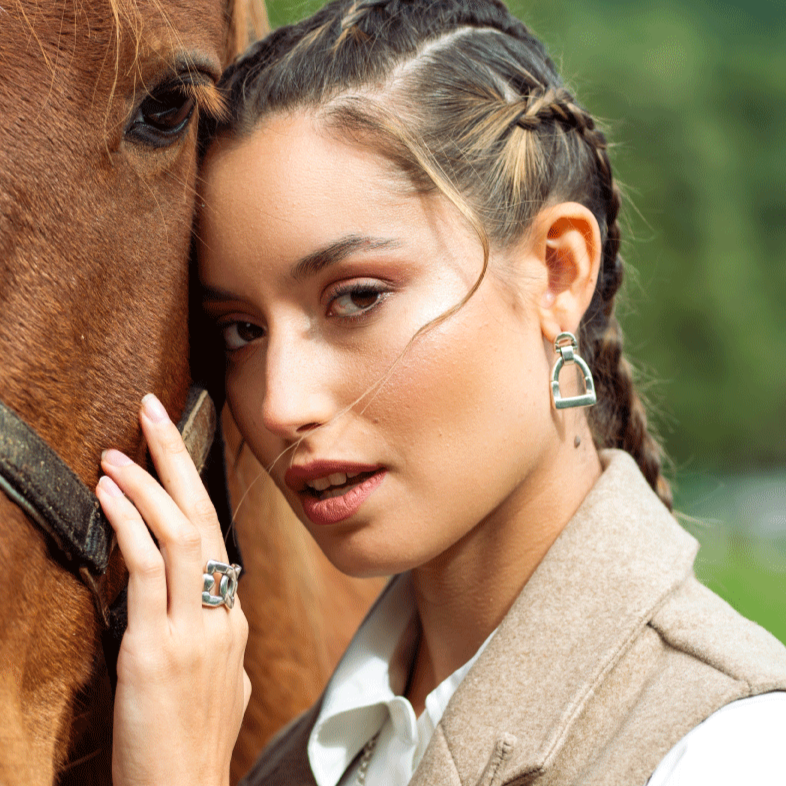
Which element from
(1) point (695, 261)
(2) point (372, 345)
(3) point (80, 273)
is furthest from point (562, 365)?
(1) point (695, 261)

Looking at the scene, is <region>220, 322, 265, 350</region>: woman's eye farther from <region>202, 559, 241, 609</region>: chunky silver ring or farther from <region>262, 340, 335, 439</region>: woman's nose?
<region>202, 559, 241, 609</region>: chunky silver ring

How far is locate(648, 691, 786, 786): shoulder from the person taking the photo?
35.3 inches

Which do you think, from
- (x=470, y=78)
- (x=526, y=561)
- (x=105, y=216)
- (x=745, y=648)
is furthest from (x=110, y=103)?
(x=745, y=648)

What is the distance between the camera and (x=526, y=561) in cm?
127

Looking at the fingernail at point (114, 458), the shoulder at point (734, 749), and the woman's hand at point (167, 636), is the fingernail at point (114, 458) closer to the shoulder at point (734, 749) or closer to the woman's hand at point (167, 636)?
the woman's hand at point (167, 636)

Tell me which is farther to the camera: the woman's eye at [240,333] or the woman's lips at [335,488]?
the woman's eye at [240,333]

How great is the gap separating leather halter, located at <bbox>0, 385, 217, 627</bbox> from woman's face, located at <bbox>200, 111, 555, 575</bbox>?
0.25 m

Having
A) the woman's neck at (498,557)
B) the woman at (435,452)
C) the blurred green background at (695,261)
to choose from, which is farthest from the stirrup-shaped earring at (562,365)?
the blurred green background at (695,261)

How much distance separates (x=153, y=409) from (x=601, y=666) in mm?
613

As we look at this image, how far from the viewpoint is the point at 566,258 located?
4.12ft

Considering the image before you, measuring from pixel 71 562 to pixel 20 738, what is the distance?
181 millimetres

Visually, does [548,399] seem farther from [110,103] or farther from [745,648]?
[110,103]

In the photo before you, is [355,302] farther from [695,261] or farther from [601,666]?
[695,261]

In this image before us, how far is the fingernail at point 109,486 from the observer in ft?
3.27
